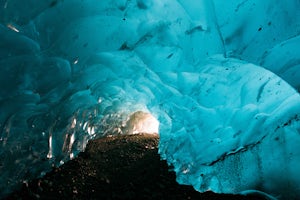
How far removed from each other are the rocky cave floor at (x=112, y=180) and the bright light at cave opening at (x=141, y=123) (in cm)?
116

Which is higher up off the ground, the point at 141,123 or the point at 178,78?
the point at 178,78

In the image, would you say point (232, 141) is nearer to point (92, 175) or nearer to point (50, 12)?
point (92, 175)

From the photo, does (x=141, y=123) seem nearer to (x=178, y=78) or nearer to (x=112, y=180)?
(x=112, y=180)

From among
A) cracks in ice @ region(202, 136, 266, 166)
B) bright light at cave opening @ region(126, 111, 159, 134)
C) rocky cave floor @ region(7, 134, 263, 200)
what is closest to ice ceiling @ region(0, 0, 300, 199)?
cracks in ice @ region(202, 136, 266, 166)

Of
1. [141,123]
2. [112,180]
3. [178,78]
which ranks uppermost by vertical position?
[178,78]

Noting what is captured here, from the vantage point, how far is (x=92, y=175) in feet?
14.0

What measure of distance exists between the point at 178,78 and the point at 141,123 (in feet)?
10.7

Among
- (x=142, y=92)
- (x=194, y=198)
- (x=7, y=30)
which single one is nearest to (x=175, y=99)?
(x=142, y=92)

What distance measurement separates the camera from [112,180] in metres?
4.13

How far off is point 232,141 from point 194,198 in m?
1.06

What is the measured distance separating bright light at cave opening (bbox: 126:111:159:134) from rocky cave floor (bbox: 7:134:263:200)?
3.80ft

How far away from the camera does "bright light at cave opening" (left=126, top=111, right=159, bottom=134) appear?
6.51 meters

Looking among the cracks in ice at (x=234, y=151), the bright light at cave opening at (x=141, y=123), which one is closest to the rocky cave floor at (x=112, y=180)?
the cracks in ice at (x=234, y=151)

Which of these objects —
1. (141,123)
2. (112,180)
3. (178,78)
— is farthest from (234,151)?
(141,123)
